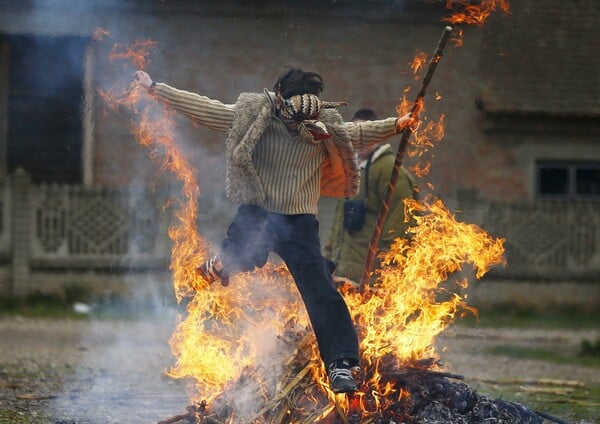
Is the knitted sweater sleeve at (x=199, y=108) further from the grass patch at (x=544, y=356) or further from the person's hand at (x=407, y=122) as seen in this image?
the grass patch at (x=544, y=356)

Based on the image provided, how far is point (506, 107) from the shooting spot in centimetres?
1808

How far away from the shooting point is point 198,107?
6887mm

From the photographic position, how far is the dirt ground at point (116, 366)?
28.0ft

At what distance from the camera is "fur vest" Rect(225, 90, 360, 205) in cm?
671

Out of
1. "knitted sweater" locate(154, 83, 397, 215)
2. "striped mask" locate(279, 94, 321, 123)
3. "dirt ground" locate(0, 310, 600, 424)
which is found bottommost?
"dirt ground" locate(0, 310, 600, 424)

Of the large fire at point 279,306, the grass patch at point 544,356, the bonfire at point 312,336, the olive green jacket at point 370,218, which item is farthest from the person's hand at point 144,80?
the grass patch at point 544,356

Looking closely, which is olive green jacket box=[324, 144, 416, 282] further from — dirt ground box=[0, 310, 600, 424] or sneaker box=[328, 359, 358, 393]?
sneaker box=[328, 359, 358, 393]

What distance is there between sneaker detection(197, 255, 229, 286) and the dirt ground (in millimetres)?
1405

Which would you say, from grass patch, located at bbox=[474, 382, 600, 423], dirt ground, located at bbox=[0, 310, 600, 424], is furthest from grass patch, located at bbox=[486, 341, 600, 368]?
grass patch, located at bbox=[474, 382, 600, 423]

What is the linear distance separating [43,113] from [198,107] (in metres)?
11.1

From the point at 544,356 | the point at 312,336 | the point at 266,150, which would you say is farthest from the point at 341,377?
the point at 544,356

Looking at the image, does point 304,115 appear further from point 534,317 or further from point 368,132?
point 534,317

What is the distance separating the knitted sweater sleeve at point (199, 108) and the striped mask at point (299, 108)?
297 mm

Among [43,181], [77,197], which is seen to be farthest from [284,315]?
[43,181]
